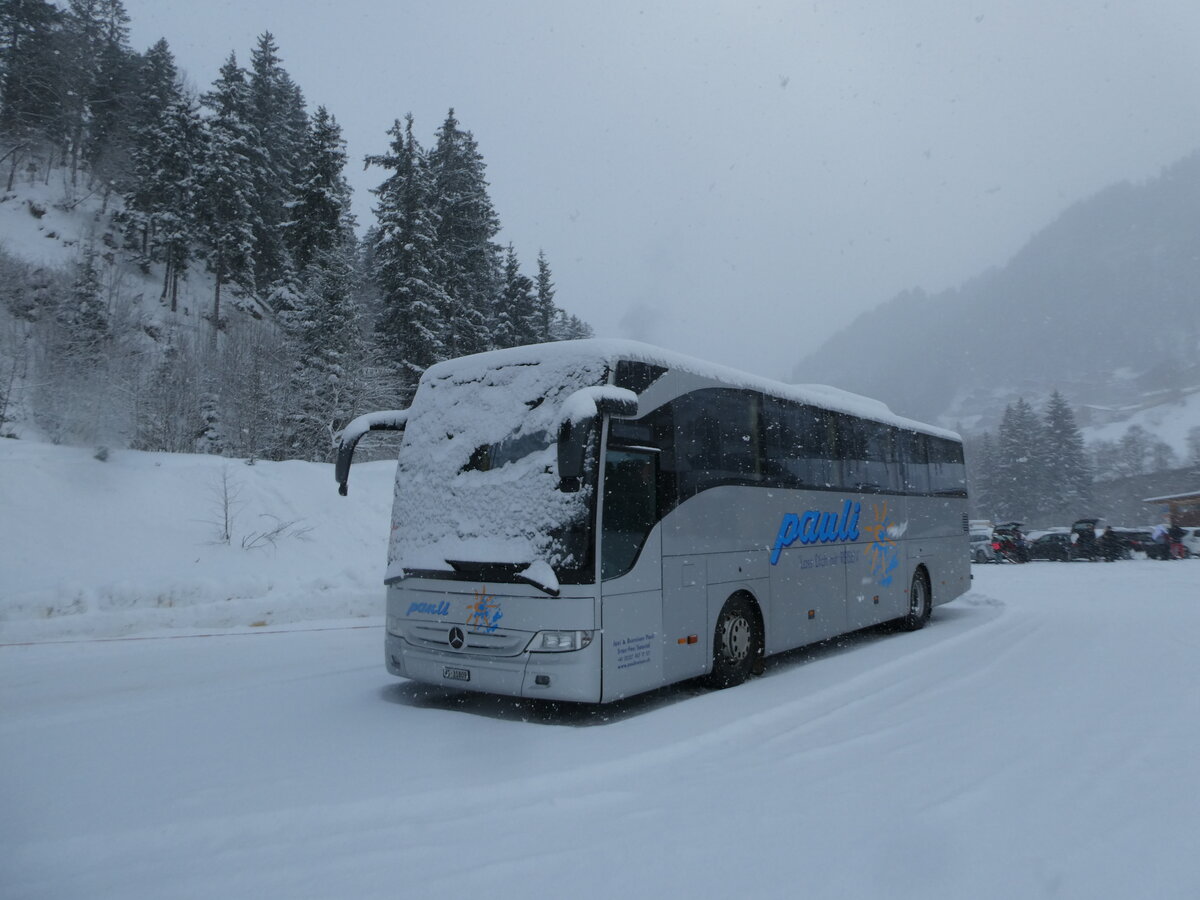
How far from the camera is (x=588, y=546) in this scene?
6.62 m

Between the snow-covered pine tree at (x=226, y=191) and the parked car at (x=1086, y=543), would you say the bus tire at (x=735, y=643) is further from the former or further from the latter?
the snow-covered pine tree at (x=226, y=191)

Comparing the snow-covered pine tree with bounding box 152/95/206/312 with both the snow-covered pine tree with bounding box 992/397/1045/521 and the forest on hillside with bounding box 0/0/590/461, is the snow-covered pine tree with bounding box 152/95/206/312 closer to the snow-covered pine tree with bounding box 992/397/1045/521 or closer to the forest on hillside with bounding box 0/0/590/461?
the forest on hillside with bounding box 0/0/590/461

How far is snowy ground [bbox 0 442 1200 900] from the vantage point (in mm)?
3795

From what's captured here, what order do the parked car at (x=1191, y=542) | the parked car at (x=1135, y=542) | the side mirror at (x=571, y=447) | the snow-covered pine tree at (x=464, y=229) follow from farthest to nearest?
the snow-covered pine tree at (x=464, y=229) < the parked car at (x=1135, y=542) < the parked car at (x=1191, y=542) < the side mirror at (x=571, y=447)

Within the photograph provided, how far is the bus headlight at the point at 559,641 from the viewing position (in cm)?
654

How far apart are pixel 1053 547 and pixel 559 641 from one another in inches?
1538

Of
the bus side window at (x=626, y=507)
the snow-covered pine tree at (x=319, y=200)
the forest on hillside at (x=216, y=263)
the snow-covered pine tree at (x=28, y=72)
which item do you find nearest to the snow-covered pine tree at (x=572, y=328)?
the forest on hillside at (x=216, y=263)

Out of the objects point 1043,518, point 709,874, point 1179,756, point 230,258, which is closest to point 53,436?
point 709,874

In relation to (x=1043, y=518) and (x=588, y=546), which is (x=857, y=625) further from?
(x=1043, y=518)

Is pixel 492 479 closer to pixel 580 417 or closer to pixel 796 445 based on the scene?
pixel 580 417

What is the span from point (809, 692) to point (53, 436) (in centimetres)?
1924

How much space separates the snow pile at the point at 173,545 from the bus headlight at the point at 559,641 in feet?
25.4

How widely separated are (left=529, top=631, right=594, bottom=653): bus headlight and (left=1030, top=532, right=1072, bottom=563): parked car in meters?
38.4

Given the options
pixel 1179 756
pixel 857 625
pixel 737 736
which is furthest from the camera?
pixel 857 625
